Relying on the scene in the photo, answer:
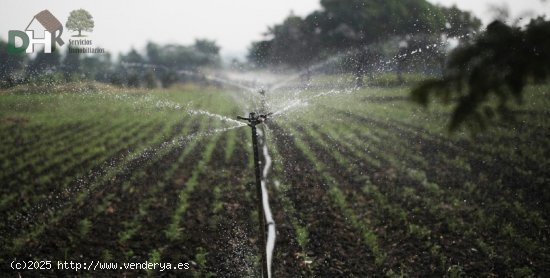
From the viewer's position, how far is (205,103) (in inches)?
858

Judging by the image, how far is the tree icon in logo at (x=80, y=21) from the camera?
7773mm

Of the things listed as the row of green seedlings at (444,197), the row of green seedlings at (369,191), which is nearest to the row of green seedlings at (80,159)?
the row of green seedlings at (369,191)

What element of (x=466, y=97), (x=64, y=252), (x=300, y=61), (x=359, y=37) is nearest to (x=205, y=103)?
(x=300, y=61)

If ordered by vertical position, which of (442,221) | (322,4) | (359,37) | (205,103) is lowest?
(442,221)

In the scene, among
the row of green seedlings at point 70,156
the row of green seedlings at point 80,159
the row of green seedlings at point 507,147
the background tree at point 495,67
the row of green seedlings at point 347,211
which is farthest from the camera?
the row of green seedlings at point 507,147

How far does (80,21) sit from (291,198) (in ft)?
21.8

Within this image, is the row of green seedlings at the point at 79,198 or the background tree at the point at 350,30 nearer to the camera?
the row of green seedlings at the point at 79,198

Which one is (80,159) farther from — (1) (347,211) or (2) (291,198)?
(1) (347,211)

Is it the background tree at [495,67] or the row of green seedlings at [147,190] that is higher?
the background tree at [495,67]

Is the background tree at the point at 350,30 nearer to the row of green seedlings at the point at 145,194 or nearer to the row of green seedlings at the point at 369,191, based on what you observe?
the row of green seedlings at the point at 369,191

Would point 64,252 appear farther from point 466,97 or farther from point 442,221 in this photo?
point 442,221

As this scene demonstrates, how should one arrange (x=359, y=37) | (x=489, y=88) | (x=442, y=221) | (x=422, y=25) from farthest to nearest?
(x=359, y=37) → (x=422, y=25) → (x=442, y=221) → (x=489, y=88)

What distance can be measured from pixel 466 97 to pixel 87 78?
1098 cm

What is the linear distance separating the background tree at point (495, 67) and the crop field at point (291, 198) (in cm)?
29
